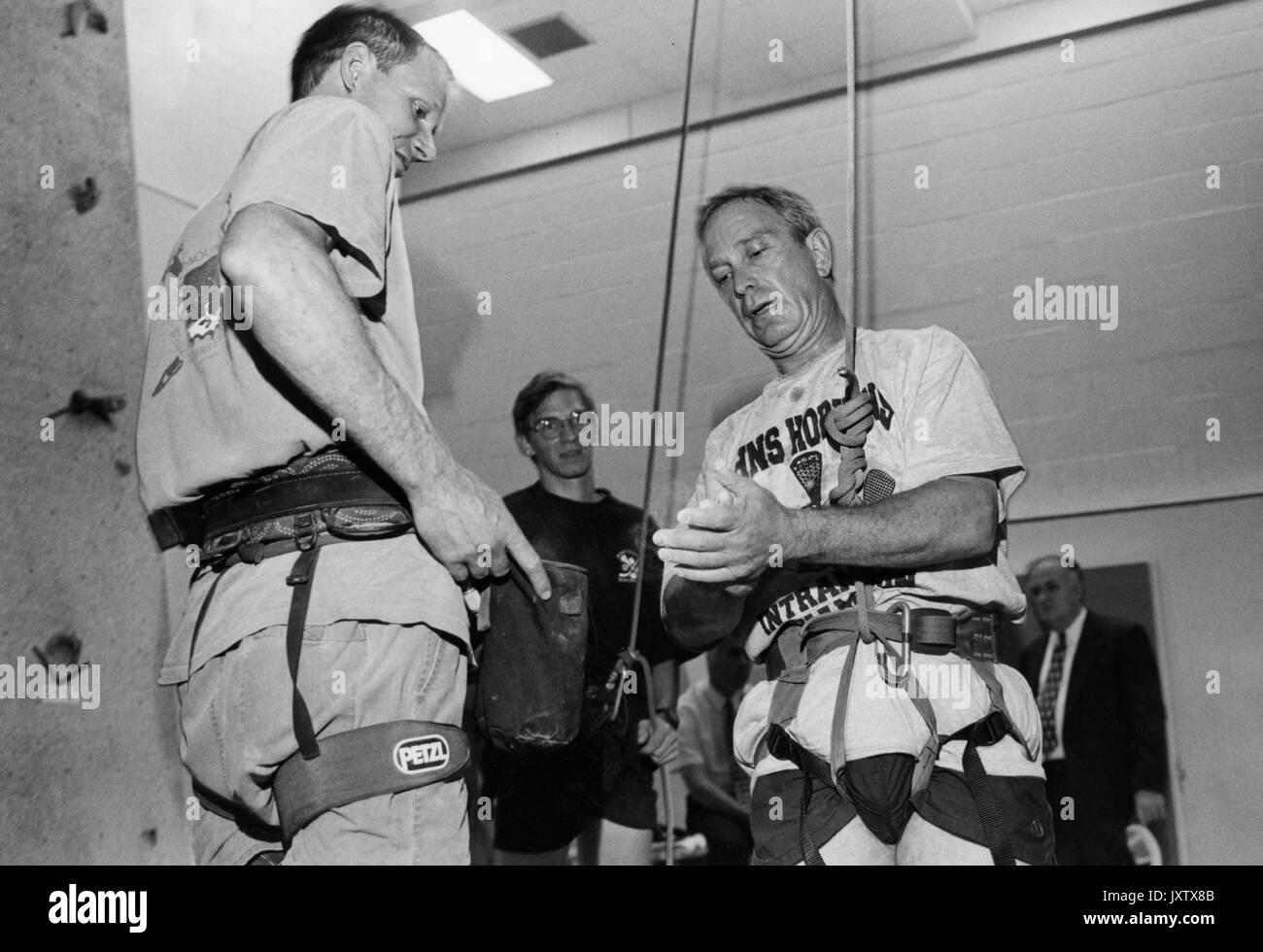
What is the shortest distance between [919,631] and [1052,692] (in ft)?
6.38

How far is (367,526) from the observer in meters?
1.38

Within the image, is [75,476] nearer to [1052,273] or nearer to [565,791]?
[565,791]

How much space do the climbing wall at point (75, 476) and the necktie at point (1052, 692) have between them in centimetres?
213

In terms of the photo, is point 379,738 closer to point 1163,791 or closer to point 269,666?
point 269,666

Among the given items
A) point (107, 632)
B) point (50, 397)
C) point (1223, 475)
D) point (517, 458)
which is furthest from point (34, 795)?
point (1223, 475)

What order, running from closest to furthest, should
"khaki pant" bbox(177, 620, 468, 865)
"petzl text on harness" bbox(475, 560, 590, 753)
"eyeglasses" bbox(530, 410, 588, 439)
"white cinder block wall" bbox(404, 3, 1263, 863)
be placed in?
"khaki pant" bbox(177, 620, 468, 865)
"petzl text on harness" bbox(475, 560, 590, 753)
"white cinder block wall" bbox(404, 3, 1263, 863)
"eyeglasses" bbox(530, 410, 588, 439)

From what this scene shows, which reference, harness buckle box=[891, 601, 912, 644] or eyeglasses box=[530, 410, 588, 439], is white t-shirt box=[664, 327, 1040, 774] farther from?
eyeglasses box=[530, 410, 588, 439]

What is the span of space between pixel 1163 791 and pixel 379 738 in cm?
254

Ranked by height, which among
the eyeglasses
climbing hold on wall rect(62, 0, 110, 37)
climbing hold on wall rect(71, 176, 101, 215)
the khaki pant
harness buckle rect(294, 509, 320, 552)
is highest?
climbing hold on wall rect(62, 0, 110, 37)

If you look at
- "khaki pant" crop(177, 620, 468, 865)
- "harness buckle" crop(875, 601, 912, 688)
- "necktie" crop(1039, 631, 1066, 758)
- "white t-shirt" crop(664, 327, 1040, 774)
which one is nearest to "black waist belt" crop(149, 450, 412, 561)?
"khaki pant" crop(177, 620, 468, 865)

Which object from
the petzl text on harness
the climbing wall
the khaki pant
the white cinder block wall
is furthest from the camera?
the white cinder block wall

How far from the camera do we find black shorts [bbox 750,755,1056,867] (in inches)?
62.7

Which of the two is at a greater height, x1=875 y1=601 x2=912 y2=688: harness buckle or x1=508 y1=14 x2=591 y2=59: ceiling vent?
x1=508 y1=14 x2=591 y2=59: ceiling vent

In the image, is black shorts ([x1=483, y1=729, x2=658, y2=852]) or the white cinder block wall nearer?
black shorts ([x1=483, y1=729, x2=658, y2=852])
